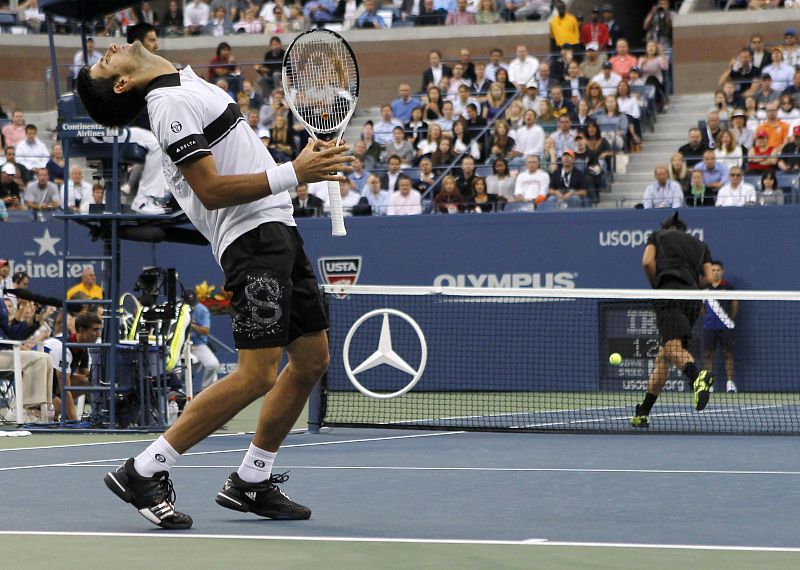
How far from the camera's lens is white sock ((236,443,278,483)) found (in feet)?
18.5

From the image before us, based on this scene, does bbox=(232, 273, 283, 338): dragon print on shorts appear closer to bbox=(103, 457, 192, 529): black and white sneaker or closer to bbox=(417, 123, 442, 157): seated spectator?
bbox=(103, 457, 192, 529): black and white sneaker

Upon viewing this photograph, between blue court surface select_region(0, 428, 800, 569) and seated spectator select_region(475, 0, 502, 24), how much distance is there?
14790 mm

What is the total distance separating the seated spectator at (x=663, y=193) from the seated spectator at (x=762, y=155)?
881 mm

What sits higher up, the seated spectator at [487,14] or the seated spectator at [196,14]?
the seated spectator at [196,14]

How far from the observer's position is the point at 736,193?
1587cm

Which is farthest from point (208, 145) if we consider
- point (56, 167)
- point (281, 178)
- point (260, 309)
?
point (56, 167)

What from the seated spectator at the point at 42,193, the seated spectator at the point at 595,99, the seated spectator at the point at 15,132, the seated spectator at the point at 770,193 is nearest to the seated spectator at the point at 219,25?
the seated spectator at the point at 15,132

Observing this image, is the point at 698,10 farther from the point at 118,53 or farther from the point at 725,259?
the point at 118,53

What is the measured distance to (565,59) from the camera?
2038 cm

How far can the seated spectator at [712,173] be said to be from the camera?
16306 mm

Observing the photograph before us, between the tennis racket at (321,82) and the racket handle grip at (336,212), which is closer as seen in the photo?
the racket handle grip at (336,212)

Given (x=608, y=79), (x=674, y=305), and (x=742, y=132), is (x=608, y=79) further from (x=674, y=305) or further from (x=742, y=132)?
(x=674, y=305)

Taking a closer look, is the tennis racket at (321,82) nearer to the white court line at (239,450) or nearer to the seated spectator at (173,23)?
the white court line at (239,450)

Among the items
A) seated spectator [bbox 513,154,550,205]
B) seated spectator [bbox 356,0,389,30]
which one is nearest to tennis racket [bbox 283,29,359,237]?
seated spectator [bbox 513,154,550,205]
